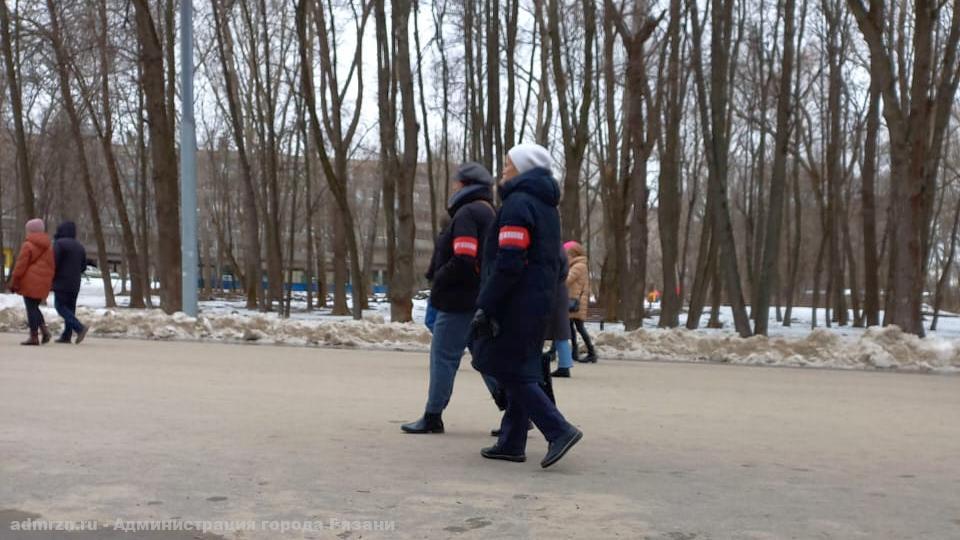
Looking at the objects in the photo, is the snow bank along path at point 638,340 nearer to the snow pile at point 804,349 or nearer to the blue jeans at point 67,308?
the snow pile at point 804,349

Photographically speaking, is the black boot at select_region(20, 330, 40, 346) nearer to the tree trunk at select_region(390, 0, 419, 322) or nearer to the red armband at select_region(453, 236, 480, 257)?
the tree trunk at select_region(390, 0, 419, 322)

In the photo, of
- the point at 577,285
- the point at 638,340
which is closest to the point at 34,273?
the point at 577,285

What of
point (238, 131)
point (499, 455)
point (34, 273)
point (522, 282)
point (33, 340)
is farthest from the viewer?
point (238, 131)

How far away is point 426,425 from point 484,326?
5.35 ft

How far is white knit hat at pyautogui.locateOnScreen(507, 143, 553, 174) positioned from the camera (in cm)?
578

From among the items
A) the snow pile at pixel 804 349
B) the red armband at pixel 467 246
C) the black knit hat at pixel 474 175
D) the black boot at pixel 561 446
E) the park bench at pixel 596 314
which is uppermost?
the black knit hat at pixel 474 175

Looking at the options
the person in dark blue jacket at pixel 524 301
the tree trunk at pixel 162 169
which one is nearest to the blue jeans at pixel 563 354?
the person in dark blue jacket at pixel 524 301

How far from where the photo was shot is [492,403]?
885cm

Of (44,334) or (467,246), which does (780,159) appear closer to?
(44,334)

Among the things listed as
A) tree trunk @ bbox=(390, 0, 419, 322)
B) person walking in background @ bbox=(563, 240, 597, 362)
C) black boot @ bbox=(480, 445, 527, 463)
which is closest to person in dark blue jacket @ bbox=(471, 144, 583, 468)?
black boot @ bbox=(480, 445, 527, 463)

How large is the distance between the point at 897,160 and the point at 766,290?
731 centimetres

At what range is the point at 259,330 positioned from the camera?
16.9 m

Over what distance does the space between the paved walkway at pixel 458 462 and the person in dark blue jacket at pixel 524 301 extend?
1.20 feet

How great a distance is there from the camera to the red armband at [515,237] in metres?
5.43
